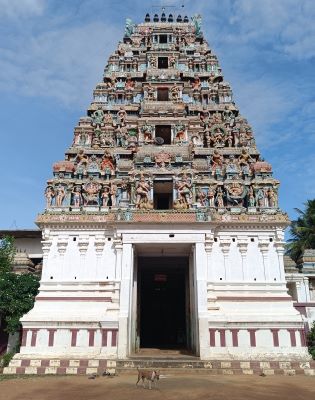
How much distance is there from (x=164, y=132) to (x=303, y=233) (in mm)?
22916

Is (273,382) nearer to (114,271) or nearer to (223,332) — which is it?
(223,332)

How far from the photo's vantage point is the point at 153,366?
17.2m

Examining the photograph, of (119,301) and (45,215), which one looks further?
(45,215)

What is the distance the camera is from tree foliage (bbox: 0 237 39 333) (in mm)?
19656

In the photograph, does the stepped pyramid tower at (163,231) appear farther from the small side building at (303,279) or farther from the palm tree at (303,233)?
the palm tree at (303,233)

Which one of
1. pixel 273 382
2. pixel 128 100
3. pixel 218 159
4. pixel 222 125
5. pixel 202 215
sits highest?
pixel 128 100

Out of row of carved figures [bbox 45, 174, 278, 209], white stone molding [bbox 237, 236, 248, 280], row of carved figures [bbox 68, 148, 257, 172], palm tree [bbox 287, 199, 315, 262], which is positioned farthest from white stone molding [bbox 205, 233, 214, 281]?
palm tree [bbox 287, 199, 315, 262]

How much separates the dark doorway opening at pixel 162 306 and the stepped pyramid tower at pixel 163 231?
189 millimetres

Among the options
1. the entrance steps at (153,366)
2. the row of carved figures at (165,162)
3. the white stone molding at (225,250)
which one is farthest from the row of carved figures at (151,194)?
the entrance steps at (153,366)

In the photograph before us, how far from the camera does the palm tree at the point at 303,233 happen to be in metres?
39.4

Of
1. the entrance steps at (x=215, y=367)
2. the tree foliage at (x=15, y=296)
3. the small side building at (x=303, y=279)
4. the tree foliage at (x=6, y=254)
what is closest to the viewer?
the entrance steps at (x=215, y=367)

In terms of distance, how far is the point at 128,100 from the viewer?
27.6 metres

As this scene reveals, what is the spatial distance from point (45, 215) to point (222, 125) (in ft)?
42.3

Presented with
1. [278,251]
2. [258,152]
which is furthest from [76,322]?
[258,152]
